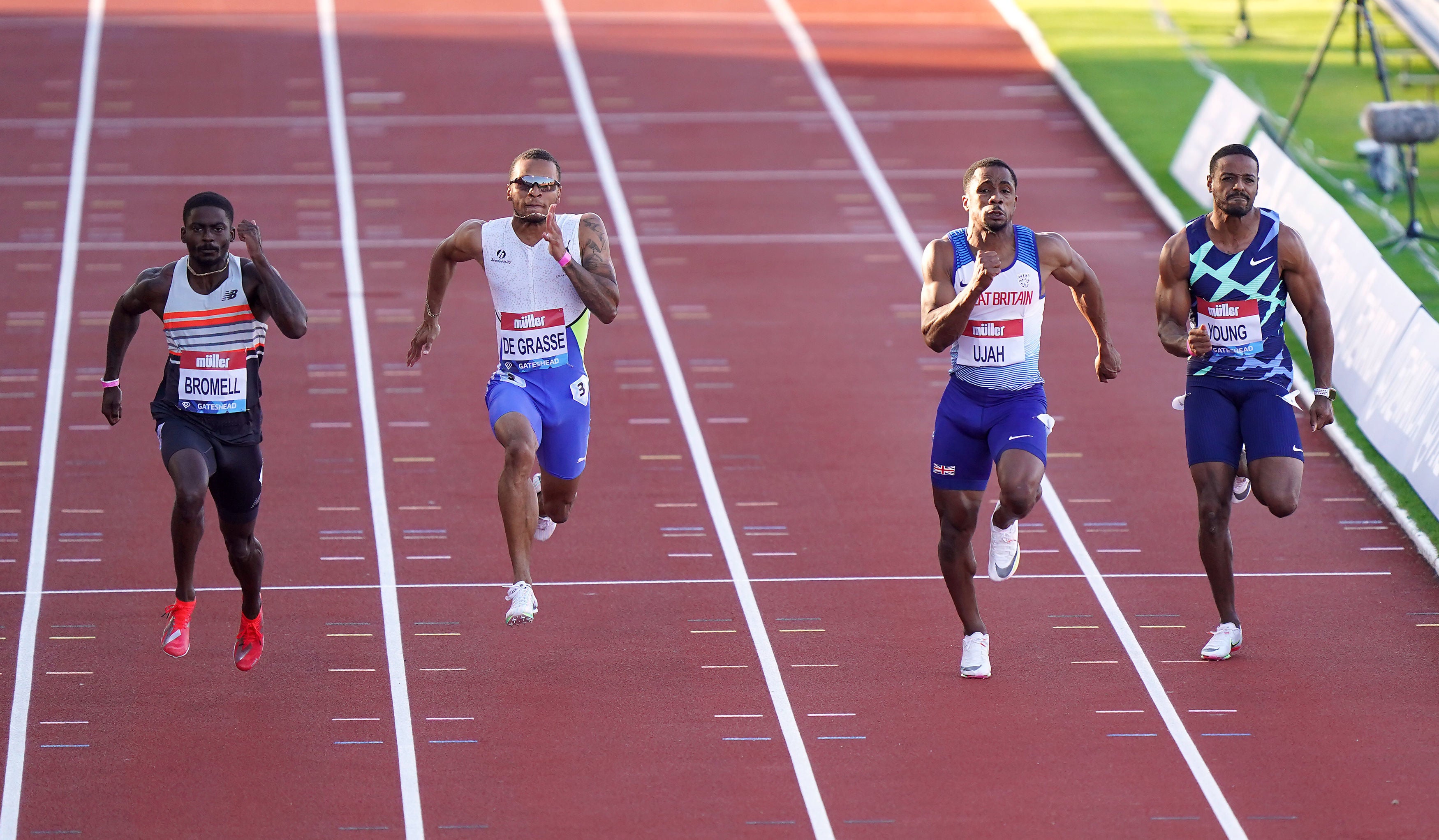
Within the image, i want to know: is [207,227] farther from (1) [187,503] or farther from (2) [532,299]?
(2) [532,299]

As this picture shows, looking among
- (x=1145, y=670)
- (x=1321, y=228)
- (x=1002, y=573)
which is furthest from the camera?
(x=1321, y=228)

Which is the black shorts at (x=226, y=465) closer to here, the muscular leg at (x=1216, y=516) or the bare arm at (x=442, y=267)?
the bare arm at (x=442, y=267)

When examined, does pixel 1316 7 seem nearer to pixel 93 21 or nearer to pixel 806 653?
pixel 93 21

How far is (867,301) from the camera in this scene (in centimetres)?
1369

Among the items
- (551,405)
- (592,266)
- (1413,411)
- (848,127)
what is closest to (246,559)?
(551,405)

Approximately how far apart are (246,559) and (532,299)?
1.63 metres

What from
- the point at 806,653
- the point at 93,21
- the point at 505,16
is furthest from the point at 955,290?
the point at 93,21

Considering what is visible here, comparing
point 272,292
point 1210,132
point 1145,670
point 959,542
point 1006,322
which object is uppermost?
point 1210,132

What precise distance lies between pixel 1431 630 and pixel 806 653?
2.93 m

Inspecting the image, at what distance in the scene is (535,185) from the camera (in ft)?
25.8

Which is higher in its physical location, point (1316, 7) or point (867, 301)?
point (1316, 7)

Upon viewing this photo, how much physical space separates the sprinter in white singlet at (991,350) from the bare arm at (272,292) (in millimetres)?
2523

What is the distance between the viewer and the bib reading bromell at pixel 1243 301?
8.06 meters

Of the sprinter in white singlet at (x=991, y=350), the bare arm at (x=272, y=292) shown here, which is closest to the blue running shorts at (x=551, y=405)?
the bare arm at (x=272, y=292)
